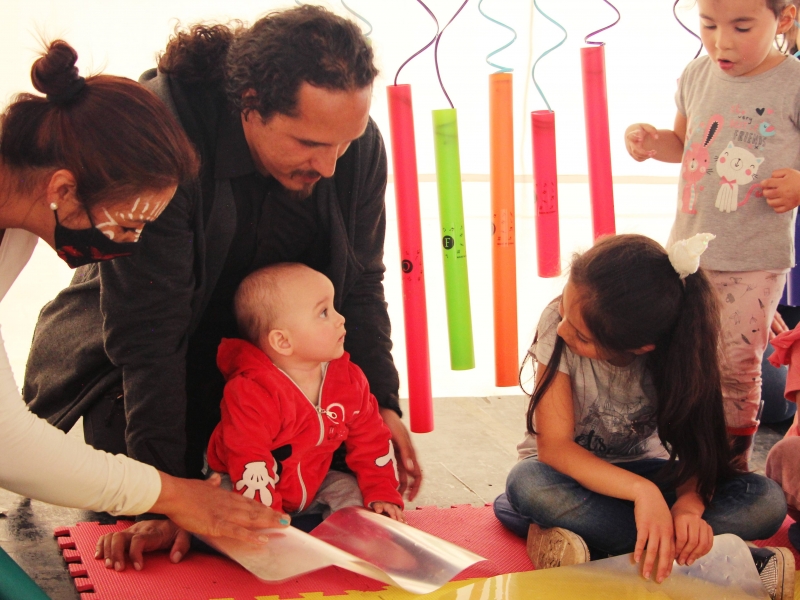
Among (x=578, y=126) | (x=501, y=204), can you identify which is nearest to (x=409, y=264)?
(x=501, y=204)

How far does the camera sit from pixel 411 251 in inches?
73.6

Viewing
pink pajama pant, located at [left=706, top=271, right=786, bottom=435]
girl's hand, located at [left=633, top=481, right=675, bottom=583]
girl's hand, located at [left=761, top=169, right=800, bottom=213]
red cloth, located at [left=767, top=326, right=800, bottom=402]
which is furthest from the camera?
pink pajama pant, located at [left=706, top=271, right=786, bottom=435]

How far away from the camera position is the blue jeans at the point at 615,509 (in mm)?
1402

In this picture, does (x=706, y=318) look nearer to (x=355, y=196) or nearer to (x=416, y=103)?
(x=355, y=196)

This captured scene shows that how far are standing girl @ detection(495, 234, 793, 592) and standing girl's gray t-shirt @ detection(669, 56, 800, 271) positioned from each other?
50 centimetres

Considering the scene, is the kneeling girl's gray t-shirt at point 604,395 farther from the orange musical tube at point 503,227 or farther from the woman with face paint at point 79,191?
the woman with face paint at point 79,191

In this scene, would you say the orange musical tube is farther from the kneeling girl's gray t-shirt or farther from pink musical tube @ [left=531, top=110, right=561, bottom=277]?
the kneeling girl's gray t-shirt

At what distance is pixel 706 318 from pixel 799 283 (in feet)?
2.92

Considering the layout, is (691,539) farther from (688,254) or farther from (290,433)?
(290,433)

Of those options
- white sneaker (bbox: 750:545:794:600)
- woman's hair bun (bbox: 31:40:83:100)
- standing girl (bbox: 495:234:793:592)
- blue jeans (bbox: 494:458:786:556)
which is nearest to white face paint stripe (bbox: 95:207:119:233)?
woman's hair bun (bbox: 31:40:83:100)

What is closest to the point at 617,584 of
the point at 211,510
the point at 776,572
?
the point at 776,572

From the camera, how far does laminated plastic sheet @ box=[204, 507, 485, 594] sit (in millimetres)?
1189

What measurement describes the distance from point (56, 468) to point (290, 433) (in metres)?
0.46

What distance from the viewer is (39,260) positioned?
8.13 feet
